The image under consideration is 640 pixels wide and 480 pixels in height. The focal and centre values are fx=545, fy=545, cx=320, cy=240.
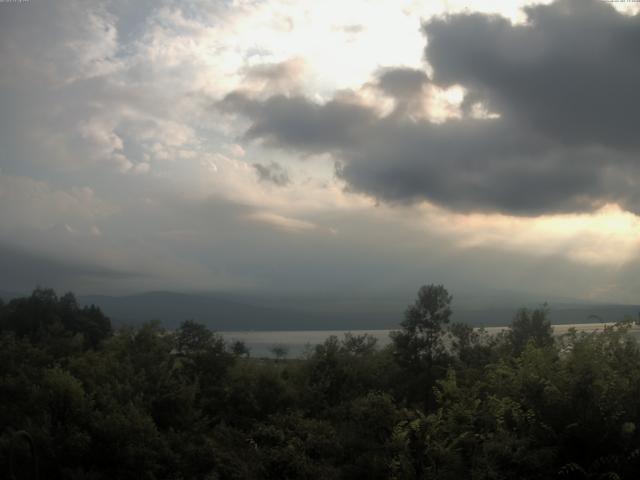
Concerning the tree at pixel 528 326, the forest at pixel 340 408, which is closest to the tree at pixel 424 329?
the forest at pixel 340 408

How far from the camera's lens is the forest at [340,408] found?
13906 mm

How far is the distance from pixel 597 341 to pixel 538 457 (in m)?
4.74

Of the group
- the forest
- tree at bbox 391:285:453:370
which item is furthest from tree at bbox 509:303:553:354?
tree at bbox 391:285:453:370

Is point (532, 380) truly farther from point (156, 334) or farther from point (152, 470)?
point (156, 334)

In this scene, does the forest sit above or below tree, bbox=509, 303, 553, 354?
→ below

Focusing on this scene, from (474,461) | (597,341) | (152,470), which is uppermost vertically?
(597,341)

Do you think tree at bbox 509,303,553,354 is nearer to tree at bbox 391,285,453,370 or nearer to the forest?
the forest

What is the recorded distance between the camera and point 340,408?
2795 centimetres

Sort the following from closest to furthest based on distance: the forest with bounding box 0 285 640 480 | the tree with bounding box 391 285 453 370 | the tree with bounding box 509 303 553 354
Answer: the forest with bounding box 0 285 640 480 < the tree with bounding box 391 285 453 370 < the tree with bounding box 509 303 553 354

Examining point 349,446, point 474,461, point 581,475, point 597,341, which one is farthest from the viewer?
point 349,446

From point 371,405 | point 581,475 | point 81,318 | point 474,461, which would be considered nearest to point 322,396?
point 371,405

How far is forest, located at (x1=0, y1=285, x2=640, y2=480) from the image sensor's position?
45.6 feet

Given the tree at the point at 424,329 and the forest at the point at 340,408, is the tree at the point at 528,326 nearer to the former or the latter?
the forest at the point at 340,408

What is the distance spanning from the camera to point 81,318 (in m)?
76.8
